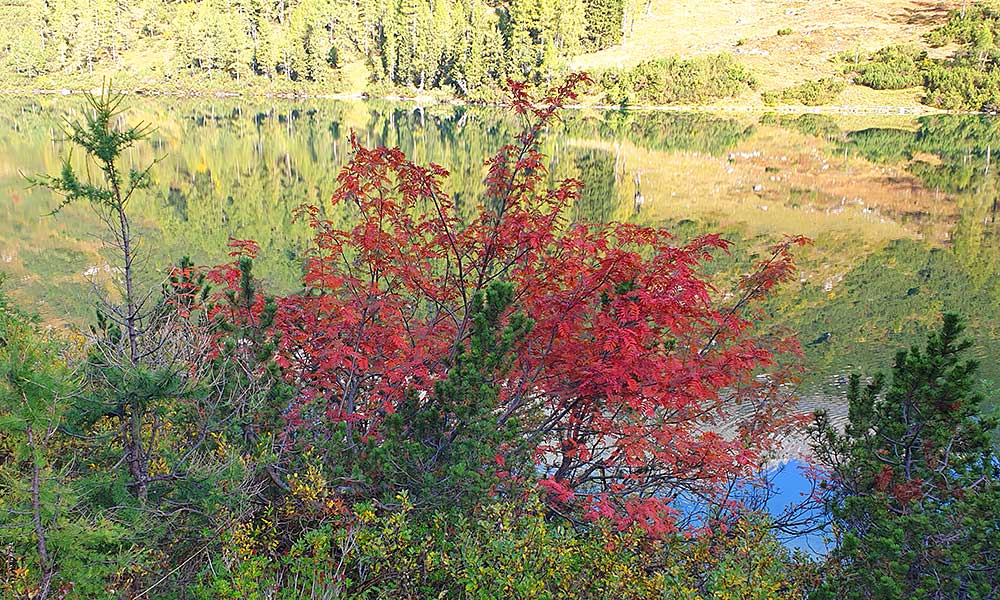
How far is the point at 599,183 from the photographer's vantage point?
3198 centimetres

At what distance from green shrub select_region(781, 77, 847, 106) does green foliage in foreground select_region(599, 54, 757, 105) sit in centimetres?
384

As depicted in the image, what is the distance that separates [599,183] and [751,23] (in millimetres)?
75621

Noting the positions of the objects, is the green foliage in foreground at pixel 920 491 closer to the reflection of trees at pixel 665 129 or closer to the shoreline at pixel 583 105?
the reflection of trees at pixel 665 129

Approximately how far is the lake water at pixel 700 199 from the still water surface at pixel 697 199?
105mm

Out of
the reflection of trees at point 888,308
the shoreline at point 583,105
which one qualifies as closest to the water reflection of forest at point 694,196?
the reflection of trees at point 888,308

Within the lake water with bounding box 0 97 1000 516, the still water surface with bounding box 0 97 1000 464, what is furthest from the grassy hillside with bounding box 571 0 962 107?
the still water surface with bounding box 0 97 1000 464

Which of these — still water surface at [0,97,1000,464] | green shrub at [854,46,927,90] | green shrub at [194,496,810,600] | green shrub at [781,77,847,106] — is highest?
green shrub at [854,46,927,90]

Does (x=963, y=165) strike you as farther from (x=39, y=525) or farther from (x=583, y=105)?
(x=39, y=525)

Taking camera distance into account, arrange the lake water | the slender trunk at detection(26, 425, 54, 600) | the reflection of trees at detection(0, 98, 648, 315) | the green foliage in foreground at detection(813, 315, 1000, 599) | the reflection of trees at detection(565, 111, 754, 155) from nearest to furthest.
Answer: the slender trunk at detection(26, 425, 54, 600) → the green foliage in foreground at detection(813, 315, 1000, 599) → the lake water → the reflection of trees at detection(0, 98, 648, 315) → the reflection of trees at detection(565, 111, 754, 155)

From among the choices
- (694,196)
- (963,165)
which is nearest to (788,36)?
(963,165)

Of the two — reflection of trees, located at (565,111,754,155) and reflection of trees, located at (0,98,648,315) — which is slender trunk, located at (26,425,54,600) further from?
reflection of trees, located at (565,111,754,155)

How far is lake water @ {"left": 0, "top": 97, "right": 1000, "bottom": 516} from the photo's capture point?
16.8m

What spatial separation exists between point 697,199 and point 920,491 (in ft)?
88.0

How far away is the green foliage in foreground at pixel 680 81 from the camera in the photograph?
72.2 meters
